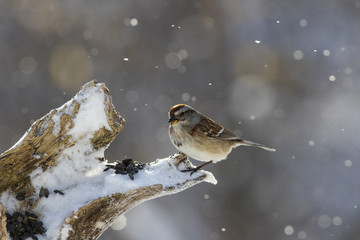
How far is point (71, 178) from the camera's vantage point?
3156 millimetres

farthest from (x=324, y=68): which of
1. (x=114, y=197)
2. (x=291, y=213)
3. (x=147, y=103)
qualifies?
(x=114, y=197)

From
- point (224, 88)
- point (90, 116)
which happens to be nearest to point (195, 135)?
point (90, 116)

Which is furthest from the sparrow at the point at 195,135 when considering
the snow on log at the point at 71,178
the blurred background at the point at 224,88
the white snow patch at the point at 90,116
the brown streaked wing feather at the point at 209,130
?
the blurred background at the point at 224,88

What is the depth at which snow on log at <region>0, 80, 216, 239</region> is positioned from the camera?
2910mm

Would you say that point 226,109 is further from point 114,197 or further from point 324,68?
point 114,197

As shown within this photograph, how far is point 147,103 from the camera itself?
937cm

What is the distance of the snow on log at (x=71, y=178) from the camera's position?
2.91 meters

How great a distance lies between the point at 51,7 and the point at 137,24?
2059 mm

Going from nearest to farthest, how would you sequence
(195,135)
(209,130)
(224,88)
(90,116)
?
(90,116), (195,135), (209,130), (224,88)

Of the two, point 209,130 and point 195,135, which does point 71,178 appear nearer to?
point 195,135

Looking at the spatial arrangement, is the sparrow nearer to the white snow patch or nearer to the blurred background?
the white snow patch

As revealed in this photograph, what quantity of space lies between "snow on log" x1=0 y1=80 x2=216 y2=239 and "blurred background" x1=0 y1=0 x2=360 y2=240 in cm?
564

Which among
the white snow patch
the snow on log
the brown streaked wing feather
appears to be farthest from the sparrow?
the white snow patch

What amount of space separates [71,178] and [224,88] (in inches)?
272
